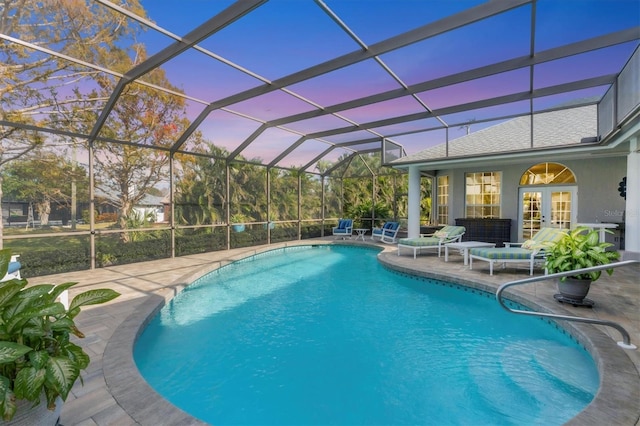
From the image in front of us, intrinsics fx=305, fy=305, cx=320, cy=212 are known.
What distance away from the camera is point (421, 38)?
491 centimetres

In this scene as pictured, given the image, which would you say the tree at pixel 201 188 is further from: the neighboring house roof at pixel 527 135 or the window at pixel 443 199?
the window at pixel 443 199

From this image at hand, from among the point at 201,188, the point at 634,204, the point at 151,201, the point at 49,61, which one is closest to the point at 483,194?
the point at 634,204

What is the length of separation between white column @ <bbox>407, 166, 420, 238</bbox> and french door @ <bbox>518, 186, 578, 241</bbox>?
351 cm

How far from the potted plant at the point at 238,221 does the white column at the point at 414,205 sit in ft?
20.5

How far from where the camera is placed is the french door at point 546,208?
32.8 feet

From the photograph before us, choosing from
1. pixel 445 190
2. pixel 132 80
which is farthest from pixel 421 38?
pixel 445 190

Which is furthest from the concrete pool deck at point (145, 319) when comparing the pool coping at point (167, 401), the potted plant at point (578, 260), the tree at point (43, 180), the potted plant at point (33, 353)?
the tree at point (43, 180)

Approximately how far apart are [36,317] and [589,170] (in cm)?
1297

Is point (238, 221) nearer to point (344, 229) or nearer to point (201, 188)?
point (201, 188)

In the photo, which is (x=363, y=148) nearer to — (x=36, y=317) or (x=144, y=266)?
(x=144, y=266)

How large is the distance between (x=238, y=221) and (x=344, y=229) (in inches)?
187

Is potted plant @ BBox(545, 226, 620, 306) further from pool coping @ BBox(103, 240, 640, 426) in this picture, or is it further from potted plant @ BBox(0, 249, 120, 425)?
potted plant @ BBox(0, 249, 120, 425)

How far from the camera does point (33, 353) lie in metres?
1.72

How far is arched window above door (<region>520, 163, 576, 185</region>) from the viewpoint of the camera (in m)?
10.0
